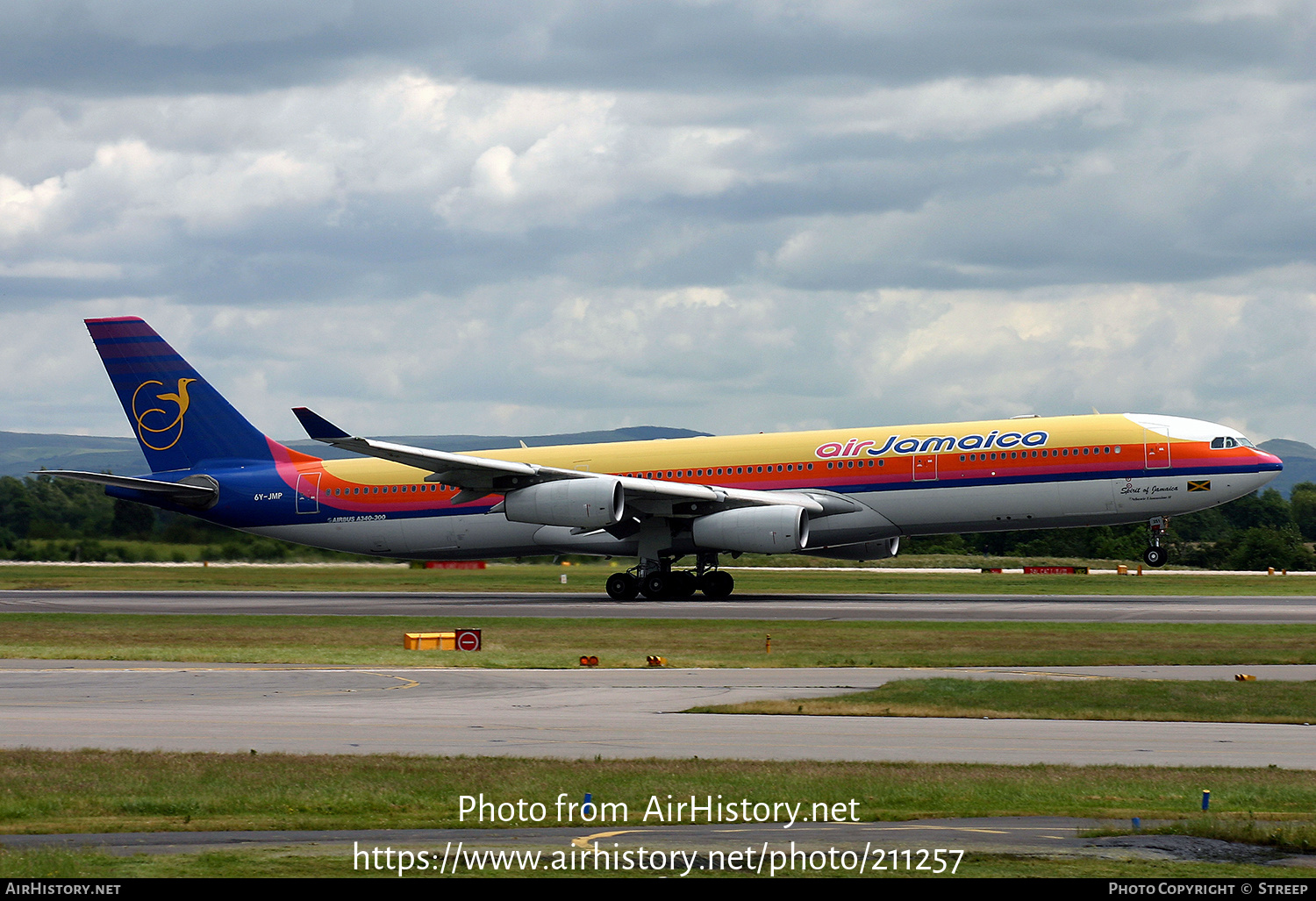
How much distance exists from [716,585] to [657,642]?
1576 cm

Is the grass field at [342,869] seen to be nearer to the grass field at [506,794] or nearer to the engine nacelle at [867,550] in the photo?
the grass field at [506,794]

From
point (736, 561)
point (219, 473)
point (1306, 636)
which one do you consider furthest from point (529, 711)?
point (736, 561)

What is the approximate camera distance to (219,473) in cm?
5116

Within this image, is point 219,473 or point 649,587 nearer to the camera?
point 649,587

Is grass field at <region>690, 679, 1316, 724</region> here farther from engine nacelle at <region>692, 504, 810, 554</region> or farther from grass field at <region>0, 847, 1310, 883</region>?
engine nacelle at <region>692, 504, 810, 554</region>

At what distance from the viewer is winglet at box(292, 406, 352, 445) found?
4050 cm

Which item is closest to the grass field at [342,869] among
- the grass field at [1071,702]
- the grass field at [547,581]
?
the grass field at [1071,702]

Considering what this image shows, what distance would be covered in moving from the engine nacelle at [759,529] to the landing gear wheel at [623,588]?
319 centimetres

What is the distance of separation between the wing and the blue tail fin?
33.0ft

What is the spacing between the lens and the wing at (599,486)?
43312mm

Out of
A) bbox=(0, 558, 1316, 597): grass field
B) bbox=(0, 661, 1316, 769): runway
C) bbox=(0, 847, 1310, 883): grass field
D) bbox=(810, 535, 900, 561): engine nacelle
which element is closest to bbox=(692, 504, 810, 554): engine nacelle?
bbox=(810, 535, 900, 561): engine nacelle

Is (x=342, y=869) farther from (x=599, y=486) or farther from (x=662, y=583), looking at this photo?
(x=662, y=583)

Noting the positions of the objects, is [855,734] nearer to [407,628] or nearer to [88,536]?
[407,628]
